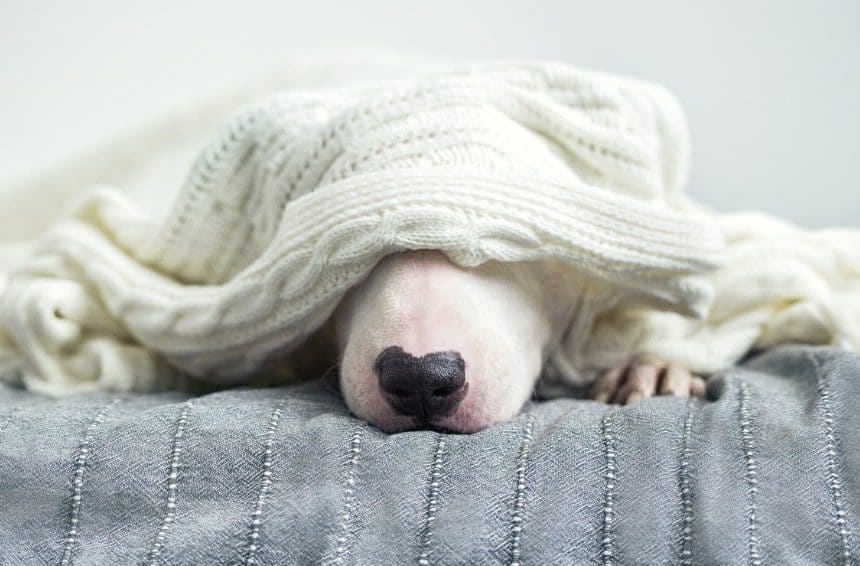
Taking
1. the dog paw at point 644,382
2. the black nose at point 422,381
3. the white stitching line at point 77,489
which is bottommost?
the dog paw at point 644,382

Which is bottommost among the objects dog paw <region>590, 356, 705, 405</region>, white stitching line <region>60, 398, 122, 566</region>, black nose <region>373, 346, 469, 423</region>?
dog paw <region>590, 356, 705, 405</region>

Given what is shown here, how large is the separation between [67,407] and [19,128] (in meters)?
1.29

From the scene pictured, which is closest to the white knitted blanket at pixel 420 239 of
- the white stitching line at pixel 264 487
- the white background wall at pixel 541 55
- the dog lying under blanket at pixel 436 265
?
the dog lying under blanket at pixel 436 265

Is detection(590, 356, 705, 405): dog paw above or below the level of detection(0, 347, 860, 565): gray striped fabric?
below

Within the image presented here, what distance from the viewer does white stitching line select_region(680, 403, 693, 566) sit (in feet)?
1.79

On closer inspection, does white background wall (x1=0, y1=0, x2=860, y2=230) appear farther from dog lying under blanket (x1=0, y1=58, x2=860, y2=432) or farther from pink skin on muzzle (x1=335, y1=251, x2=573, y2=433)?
pink skin on muzzle (x1=335, y1=251, x2=573, y2=433)

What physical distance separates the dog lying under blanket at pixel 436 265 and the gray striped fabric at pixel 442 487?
3.3 inches

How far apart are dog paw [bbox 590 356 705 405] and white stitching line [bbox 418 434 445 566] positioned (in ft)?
0.81

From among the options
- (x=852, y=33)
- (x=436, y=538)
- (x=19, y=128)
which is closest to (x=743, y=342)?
(x=436, y=538)

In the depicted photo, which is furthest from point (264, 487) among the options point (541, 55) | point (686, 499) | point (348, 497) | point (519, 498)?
point (541, 55)

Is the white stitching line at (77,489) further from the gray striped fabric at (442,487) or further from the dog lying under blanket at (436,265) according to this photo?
the dog lying under blanket at (436,265)

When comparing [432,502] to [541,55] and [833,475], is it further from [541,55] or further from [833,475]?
[541,55]

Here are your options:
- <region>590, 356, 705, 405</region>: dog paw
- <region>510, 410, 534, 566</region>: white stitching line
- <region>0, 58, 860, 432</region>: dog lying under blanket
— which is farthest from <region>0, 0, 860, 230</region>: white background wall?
<region>510, 410, 534, 566</region>: white stitching line

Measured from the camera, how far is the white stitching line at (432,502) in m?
0.55
